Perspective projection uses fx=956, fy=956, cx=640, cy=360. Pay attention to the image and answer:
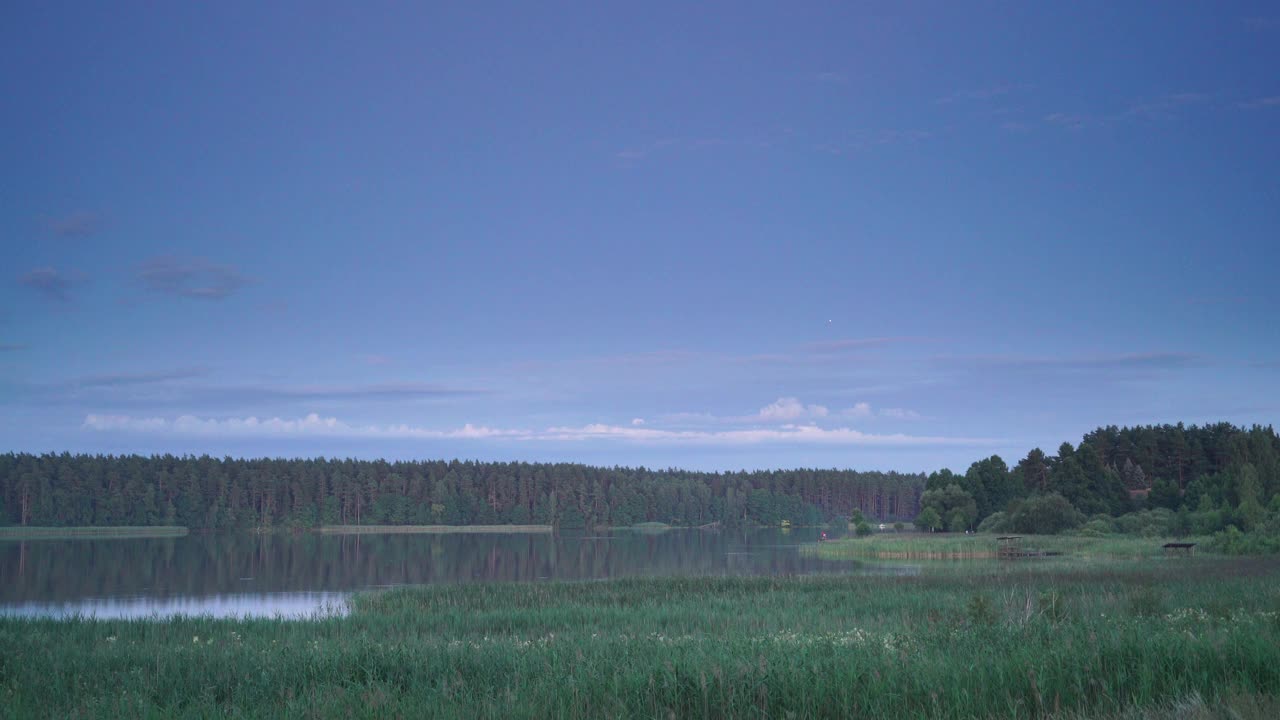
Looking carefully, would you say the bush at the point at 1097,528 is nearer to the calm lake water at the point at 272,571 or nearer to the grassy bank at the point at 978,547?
the grassy bank at the point at 978,547

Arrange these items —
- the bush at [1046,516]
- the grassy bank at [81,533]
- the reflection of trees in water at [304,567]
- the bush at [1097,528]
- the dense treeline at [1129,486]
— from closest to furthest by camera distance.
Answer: the reflection of trees in water at [304,567], the dense treeline at [1129,486], the bush at [1097,528], the bush at [1046,516], the grassy bank at [81,533]

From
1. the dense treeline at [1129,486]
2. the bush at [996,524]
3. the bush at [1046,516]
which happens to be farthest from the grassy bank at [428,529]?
the bush at [1046,516]

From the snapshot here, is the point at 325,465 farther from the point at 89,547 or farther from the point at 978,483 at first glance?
the point at 978,483

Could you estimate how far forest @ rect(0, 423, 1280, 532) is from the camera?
276 feet

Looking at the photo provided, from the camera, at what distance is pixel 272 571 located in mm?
62406

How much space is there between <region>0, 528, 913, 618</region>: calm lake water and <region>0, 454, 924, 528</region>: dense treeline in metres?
65.1

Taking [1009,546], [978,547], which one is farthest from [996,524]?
[978,547]

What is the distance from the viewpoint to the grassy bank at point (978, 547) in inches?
2383

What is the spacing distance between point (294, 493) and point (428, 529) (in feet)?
77.4

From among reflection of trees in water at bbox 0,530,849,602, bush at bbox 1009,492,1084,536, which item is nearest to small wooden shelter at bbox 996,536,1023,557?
bush at bbox 1009,492,1084,536

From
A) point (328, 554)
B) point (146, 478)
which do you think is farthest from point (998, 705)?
point (146, 478)

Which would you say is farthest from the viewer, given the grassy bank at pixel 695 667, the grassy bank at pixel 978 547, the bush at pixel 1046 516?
the bush at pixel 1046 516

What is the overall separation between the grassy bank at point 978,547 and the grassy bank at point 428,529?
99.8m

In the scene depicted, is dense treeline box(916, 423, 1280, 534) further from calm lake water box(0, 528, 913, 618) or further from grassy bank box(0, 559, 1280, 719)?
grassy bank box(0, 559, 1280, 719)
